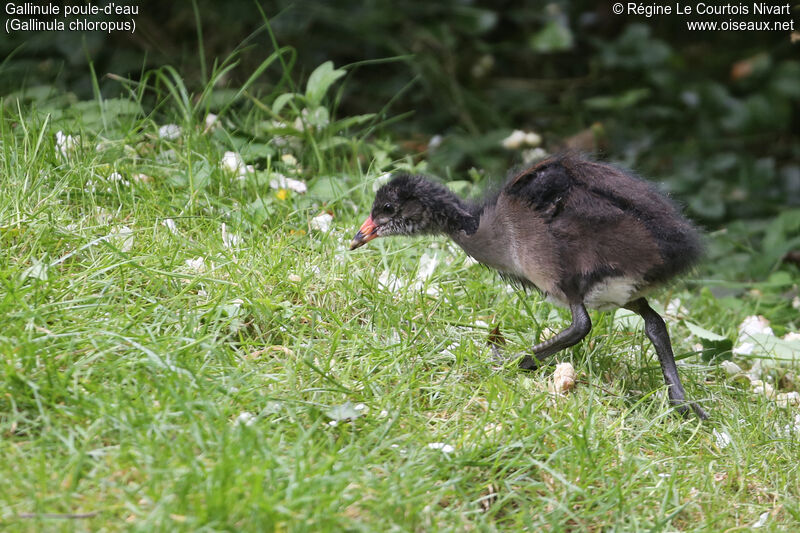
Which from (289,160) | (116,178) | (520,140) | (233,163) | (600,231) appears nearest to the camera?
(600,231)

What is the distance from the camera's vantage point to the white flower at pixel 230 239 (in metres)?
3.72

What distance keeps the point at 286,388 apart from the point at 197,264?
0.79m

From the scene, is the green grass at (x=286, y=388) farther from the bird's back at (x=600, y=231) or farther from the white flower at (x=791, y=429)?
the bird's back at (x=600, y=231)

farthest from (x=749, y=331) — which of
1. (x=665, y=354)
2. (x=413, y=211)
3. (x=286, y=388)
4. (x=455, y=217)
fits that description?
(x=286, y=388)

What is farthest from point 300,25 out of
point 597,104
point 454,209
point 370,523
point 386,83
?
point 370,523

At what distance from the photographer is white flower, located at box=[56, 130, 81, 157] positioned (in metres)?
3.95

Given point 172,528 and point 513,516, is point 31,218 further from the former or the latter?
point 513,516

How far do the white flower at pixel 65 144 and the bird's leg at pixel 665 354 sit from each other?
2495 mm

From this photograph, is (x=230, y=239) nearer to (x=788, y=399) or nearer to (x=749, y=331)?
(x=788, y=399)

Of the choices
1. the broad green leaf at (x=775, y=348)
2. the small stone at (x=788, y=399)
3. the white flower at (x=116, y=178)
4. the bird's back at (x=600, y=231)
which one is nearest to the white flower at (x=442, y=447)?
the bird's back at (x=600, y=231)

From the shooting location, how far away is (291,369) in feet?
9.77

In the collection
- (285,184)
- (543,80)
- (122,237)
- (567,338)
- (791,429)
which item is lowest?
(791,429)

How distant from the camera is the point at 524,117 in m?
7.05

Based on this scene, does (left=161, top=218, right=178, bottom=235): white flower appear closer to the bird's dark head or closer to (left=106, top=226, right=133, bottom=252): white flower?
(left=106, top=226, right=133, bottom=252): white flower
